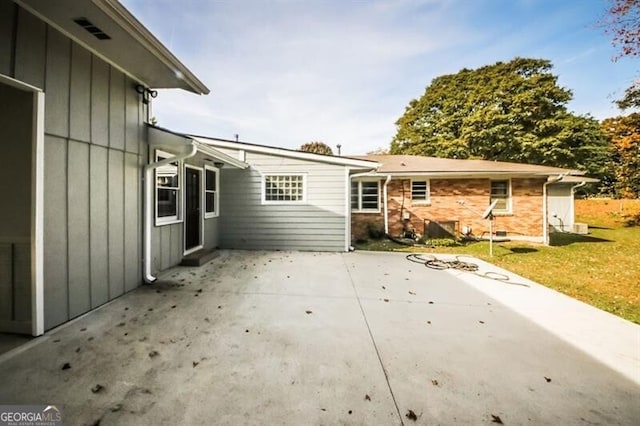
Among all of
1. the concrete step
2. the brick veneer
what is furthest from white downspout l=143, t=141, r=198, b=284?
the brick veneer

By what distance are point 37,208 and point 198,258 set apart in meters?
3.28

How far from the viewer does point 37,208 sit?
2590 mm

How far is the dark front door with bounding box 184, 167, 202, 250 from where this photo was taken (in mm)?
6000

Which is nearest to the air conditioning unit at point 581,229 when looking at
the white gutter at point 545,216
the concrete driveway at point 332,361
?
the white gutter at point 545,216

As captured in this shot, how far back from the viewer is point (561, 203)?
12852 millimetres

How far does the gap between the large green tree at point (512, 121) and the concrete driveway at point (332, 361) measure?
18.8m

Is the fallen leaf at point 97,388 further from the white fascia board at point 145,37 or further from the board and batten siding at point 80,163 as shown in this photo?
the white fascia board at point 145,37

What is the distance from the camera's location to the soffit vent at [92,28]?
2663 mm

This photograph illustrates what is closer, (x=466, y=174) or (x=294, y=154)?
(x=294, y=154)

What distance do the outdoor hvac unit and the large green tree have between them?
12.4 metres

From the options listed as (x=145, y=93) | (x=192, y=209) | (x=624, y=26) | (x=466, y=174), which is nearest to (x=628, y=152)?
(x=466, y=174)

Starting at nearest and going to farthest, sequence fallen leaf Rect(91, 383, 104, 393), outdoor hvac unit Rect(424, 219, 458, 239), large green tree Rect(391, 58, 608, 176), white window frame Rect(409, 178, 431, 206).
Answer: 1. fallen leaf Rect(91, 383, 104, 393)
2. outdoor hvac unit Rect(424, 219, 458, 239)
3. white window frame Rect(409, 178, 431, 206)
4. large green tree Rect(391, 58, 608, 176)

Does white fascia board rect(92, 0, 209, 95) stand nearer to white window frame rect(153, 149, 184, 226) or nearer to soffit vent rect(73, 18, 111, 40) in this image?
soffit vent rect(73, 18, 111, 40)

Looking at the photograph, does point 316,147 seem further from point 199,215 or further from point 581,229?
point 199,215
